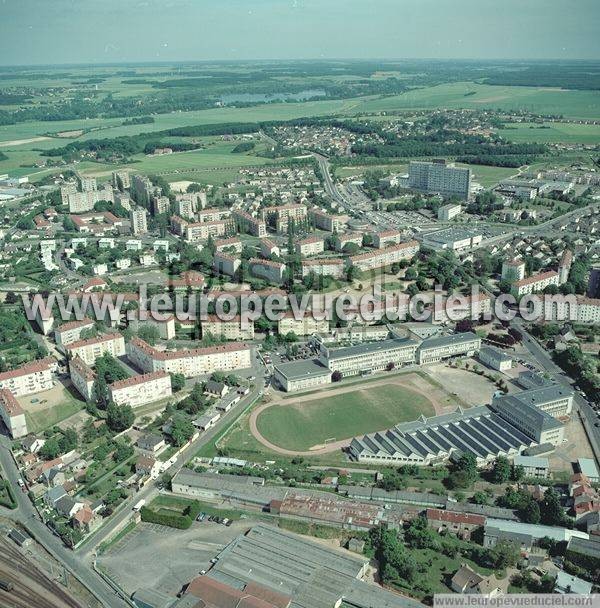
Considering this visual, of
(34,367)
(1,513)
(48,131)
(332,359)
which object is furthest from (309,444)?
(48,131)

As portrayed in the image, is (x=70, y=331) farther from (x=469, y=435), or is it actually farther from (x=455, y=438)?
(x=469, y=435)

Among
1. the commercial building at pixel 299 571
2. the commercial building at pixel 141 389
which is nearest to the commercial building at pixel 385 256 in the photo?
the commercial building at pixel 141 389

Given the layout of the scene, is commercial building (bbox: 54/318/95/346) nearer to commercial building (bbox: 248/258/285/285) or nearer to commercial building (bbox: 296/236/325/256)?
commercial building (bbox: 248/258/285/285)

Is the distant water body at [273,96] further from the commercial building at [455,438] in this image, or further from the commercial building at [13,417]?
the commercial building at [455,438]

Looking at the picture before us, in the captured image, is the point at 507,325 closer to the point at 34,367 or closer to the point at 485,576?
the point at 485,576

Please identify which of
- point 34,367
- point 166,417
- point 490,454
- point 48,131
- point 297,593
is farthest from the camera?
point 48,131

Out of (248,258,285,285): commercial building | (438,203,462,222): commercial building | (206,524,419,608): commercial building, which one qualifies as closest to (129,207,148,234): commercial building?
(248,258,285,285): commercial building
